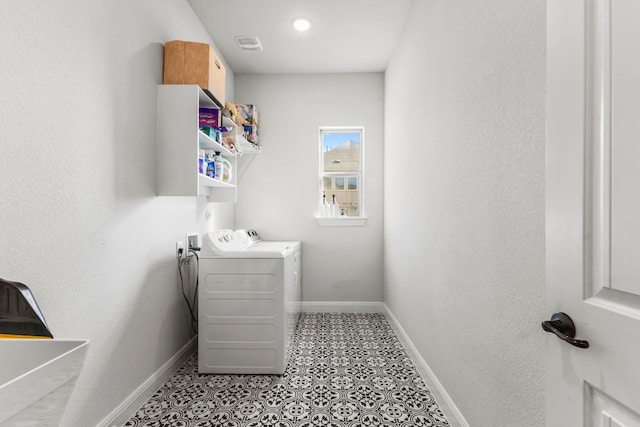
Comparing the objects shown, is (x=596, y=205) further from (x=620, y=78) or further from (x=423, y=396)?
(x=423, y=396)

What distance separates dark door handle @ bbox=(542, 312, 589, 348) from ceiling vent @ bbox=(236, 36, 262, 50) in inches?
123

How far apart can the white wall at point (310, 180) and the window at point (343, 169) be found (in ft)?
0.46

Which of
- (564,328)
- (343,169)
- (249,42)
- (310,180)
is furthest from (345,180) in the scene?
(564,328)

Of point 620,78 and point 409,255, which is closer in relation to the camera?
point 620,78

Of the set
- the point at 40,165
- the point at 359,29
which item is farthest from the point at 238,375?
the point at 359,29

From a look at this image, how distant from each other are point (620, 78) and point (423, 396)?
1910 mm

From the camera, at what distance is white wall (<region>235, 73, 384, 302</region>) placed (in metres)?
3.78

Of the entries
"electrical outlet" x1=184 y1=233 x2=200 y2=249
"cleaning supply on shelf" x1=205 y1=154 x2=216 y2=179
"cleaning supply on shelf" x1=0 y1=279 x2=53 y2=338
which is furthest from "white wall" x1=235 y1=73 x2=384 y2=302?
"cleaning supply on shelf" x1=0 y1=279 x2=53 y2=338

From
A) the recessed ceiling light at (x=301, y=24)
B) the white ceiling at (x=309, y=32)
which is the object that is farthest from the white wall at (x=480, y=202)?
the recessed ceiling light at (x=301, y=24)

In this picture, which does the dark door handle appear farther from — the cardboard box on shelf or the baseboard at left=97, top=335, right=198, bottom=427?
the cardboard box on shelf

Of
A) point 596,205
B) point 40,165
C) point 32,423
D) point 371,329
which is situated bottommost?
point 371,329

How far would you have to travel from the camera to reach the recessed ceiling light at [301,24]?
9.12 feet

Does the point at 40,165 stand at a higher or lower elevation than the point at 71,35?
lower

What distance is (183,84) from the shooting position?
2117 millimetres
